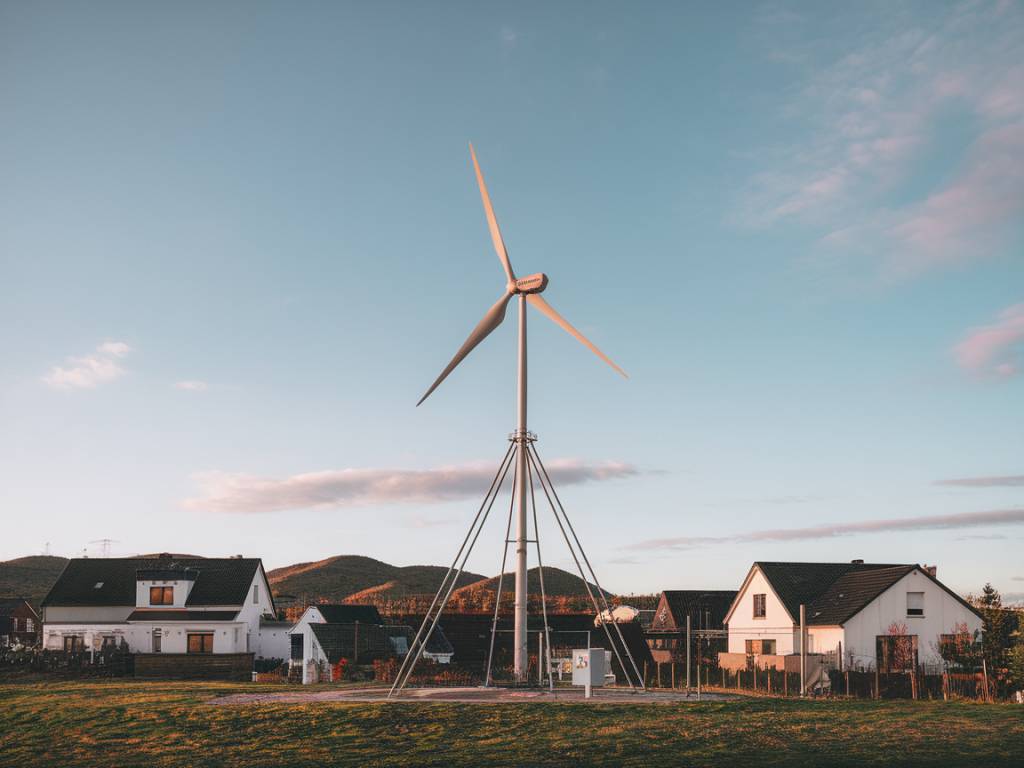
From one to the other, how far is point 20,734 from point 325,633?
2667 cm

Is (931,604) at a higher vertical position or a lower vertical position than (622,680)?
higher

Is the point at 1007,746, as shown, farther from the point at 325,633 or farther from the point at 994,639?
the point at 325,633

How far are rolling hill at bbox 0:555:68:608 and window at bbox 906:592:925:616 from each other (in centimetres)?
9579

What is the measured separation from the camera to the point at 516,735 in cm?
2662

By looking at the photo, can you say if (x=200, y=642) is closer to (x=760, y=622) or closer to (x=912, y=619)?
(x=760, y=622)

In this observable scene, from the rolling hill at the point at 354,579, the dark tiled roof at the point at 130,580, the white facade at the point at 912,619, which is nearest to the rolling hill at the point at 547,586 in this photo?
the rolling hill at the point at 354,579

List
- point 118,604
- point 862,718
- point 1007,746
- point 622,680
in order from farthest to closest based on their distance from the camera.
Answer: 1. point 118,604
2. point 622,680
3. point 862,718
4. point 1007,746

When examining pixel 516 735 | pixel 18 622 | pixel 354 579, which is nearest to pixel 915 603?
pixel 516 735

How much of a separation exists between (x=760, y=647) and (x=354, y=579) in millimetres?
105531

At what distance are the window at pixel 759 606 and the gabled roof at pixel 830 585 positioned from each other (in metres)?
1.53

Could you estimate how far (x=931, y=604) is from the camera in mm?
51781

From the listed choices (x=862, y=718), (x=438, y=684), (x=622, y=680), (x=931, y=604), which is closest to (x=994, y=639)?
(x=931, y=604)

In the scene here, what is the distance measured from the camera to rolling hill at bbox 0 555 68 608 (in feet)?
433

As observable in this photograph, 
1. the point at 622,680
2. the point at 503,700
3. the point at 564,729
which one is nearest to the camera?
the point at 564,729
